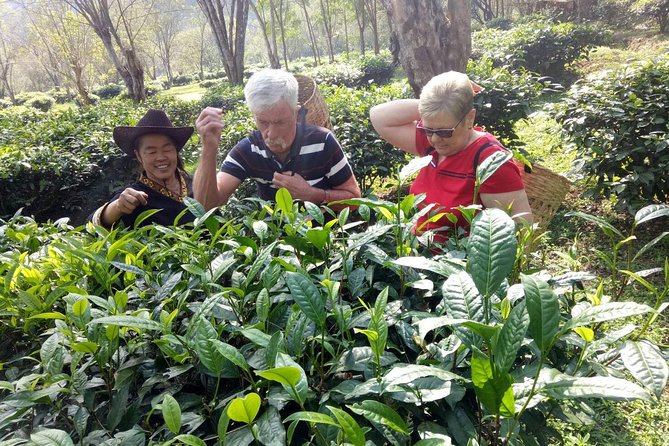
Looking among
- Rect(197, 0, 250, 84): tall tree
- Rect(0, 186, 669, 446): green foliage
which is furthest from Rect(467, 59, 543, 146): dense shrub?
Rect(197, 0, 250, 84): tall tree

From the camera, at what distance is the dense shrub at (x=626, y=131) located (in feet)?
11.2

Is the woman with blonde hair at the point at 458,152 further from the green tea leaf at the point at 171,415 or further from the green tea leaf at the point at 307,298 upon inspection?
the green tea leaf at the point at 171,415

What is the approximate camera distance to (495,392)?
61 cm

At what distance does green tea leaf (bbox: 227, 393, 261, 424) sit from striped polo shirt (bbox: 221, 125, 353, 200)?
2236mm

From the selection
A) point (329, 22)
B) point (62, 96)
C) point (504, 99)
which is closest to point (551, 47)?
point (504, 99)

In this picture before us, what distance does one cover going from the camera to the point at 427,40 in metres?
5.20

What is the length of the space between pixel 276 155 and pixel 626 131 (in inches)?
107

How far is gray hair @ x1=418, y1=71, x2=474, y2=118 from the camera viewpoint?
2205 millimetres

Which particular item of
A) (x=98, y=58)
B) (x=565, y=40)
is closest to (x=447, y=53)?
(x=565, y=40)

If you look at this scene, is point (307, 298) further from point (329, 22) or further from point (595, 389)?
point (329, 22)

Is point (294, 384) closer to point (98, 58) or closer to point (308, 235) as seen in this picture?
point (308, 235)

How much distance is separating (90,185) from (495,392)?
6.15 meters

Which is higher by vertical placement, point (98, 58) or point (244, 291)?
point (98, 58)

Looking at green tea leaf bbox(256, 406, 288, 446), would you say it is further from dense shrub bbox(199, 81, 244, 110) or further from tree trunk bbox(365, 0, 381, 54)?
tree trunk bbox(365, 0, 381, 54)
